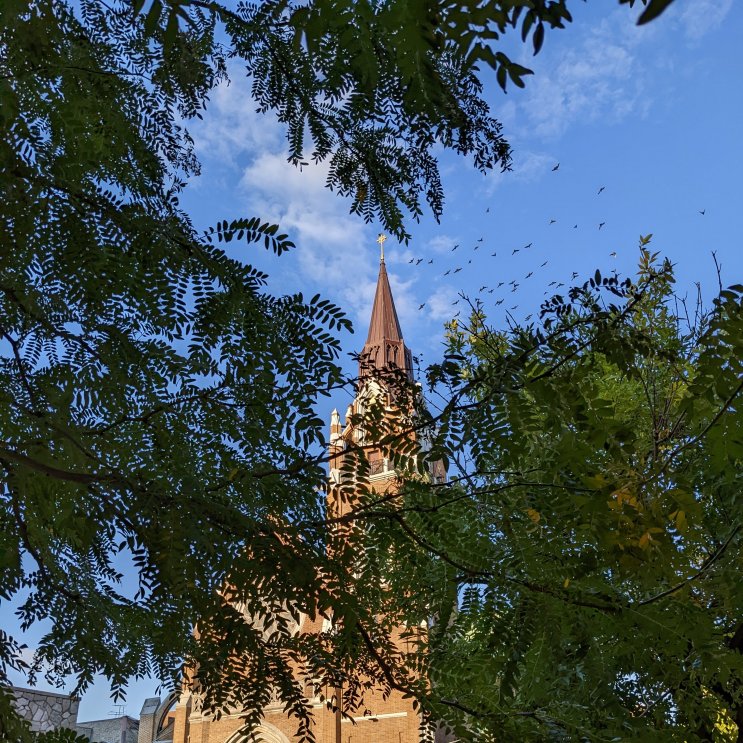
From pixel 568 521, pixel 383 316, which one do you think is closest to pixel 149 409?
pixel 568 521

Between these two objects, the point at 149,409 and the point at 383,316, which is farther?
the point at 383,316

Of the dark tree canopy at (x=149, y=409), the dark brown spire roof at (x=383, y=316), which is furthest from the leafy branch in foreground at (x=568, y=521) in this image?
the dark brown spire roof at (x=383, y=316)

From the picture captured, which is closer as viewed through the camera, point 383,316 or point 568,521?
point 568,521

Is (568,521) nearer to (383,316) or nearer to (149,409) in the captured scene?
(149,409)

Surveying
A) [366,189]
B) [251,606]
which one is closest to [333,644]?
[251,606]

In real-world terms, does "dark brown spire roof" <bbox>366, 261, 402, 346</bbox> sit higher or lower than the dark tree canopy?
higher

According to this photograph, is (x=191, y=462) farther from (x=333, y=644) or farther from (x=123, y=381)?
(x=333, y=644)

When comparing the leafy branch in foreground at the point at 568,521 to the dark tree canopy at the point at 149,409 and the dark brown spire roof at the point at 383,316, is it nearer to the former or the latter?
the dark tree canopy at the point at 149,409

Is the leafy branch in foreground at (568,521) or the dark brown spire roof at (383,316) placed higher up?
the dark brown spire roof at (383,316)

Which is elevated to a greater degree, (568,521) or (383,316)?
(383,316)

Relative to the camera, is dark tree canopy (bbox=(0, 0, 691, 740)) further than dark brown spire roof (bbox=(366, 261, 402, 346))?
No

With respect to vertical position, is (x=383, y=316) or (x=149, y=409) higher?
(x=383, y=316)

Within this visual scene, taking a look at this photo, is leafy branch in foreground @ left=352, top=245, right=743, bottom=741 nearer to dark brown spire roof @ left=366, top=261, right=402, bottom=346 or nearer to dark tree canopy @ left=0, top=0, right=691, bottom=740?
dark tree canopy @ left=0, top=0, right=691, bottom=740

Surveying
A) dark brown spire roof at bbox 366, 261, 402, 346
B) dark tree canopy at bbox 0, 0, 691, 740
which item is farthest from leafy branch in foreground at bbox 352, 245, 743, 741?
dark brown spire roof at bbox 366, 261, 402, 346
